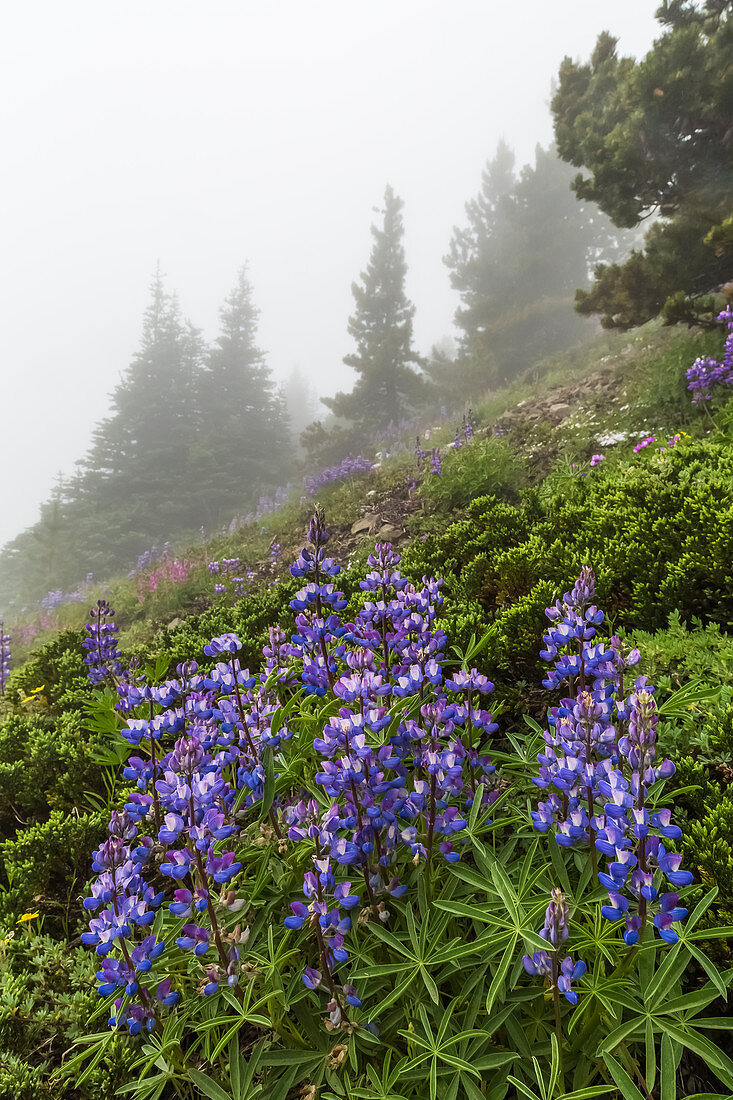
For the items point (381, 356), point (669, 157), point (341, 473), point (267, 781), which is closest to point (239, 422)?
point (381, 356)

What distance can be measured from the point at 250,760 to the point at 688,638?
2256 millimetres

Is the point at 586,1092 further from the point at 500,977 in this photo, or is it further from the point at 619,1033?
the point at 500,977

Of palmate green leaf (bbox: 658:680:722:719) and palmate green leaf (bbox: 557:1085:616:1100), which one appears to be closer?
palmate green leaf (bbox: 557:1085:616:1100)

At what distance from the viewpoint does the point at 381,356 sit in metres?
24.2

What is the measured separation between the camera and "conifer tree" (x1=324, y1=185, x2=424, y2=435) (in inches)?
955

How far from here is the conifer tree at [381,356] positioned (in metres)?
24.3

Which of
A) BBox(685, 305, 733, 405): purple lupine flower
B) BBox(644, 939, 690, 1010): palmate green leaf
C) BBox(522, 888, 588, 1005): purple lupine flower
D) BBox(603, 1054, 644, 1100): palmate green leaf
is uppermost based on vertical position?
BBox(685, 305, 733, 405): purple lupine flower

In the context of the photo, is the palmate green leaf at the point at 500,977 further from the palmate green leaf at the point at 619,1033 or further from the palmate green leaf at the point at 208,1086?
the palmate green leaf at the point at 208,1086

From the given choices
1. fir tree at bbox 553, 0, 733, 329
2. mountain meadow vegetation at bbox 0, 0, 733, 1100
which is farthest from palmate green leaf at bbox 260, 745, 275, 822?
fir tree at bbox 553, 0, 733, 329

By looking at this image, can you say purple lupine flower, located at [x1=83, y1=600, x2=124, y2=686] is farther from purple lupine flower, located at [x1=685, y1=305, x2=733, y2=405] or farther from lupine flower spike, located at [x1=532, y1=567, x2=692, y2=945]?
purple lupine flower, located at [x1=685, y1=305, x2=733, y2=405]

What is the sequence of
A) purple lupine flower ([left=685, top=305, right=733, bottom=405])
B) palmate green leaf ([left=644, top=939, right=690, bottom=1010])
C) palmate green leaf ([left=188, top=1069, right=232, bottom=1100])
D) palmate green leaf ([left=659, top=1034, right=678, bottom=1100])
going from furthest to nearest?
purple lupine flower ([left=685, top=305, right=733, bottom=405])
palmate green leaf ([left=188, top=1069, right=232, bottom=1100])
palmate green leaf ([left=644, top=939, right=690, bottom=1010])
palmate green leaf ([left=659, top=1034, right=678, bottom=1100])

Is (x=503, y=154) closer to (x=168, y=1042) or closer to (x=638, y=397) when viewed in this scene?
(x=638, y=397)

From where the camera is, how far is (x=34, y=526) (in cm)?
2128

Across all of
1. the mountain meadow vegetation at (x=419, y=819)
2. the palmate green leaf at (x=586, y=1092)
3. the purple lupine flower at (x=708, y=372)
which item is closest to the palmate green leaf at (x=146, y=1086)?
the mountain meadow vegetation at (x=419, y=819)
